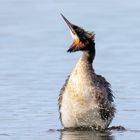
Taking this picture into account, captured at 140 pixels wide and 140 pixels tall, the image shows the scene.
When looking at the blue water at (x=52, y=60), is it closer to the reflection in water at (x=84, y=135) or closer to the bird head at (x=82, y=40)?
the reflection in water at (x=84, y=135)

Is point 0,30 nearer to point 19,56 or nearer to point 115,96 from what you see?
point 19,56

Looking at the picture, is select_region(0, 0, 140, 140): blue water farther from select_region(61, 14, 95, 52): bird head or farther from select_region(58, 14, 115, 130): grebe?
select_region(61, 14, 95, 52): bird head

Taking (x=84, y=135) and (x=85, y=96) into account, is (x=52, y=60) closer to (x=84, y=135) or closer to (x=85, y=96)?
(x=85, y=96)

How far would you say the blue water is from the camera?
18.8 meters

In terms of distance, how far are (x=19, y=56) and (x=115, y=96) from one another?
4477mm

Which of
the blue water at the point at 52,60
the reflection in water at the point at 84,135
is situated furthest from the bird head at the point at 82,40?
the reflection in water at the point at 84,135

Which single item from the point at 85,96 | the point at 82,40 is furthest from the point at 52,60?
the point at 85,96

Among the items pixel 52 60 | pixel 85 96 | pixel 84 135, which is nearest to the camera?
pixel 84 135

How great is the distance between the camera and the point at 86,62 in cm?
1877

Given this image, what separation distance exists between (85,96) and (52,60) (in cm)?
571

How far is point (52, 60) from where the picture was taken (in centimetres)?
2412

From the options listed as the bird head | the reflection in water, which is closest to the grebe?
the bird head

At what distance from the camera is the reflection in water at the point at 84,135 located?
58.4 feet

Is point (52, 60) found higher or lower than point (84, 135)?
lower
